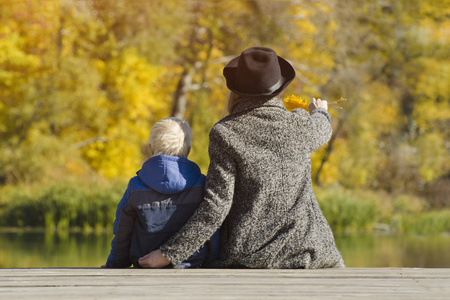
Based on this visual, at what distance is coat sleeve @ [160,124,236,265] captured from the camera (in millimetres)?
2271

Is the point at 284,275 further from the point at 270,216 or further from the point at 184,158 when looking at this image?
the point at 184,158

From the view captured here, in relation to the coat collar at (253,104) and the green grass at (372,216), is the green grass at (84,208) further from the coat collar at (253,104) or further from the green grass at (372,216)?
the coat collar at (253,104)

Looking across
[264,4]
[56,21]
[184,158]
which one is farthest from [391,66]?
[184,158]

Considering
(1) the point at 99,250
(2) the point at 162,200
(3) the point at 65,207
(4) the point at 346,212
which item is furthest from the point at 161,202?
(4) the point at 346,212

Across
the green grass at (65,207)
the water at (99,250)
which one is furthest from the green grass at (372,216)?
the green grass at (65,207)

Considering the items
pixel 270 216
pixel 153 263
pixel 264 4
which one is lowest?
pixel 264 4

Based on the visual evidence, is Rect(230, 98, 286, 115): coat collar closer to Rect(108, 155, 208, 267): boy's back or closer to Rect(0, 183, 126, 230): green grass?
Rect(108, 155, 208, 267): boy's back

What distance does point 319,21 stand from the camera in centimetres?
1524

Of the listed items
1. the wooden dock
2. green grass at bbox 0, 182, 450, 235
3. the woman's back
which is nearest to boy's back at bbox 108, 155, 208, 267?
the woman's back

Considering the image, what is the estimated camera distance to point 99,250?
294 inches

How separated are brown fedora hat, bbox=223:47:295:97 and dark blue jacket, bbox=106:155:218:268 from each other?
335 millimetres

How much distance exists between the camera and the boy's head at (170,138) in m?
2.41

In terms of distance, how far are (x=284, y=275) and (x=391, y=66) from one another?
17.4 metres

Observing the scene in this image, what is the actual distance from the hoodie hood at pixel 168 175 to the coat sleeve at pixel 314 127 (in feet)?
1.32
